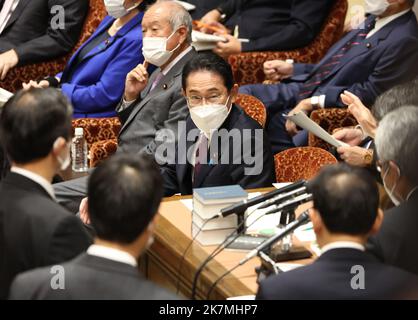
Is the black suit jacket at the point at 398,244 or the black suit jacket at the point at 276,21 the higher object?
the black suit jacket at the point at 398,244

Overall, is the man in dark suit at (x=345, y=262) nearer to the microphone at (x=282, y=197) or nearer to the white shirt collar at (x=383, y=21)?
the microphone at (x=282, y=197)

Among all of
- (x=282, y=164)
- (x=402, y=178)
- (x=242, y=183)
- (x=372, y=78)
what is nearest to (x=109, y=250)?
(x=402, y=178)

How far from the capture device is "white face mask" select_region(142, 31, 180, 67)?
4.88m

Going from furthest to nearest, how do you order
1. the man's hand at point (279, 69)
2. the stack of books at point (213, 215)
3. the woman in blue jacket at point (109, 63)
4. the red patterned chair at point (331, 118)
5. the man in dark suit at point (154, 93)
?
the man's hand at point (279, 69) → the woman in blue jacket at point (109, 63) → the red patterned chair at point (331, 118) → the man in dark suit at point (154, 93) → the stack of books at point (213, 215)

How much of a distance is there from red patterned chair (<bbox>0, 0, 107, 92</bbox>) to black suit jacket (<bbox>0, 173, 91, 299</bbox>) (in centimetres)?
346

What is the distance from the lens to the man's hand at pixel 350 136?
4.83m

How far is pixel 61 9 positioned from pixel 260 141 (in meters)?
2.61

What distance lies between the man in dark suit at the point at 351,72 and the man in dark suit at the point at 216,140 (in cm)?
131

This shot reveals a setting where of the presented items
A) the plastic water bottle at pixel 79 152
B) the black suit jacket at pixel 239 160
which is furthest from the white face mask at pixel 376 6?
the plastic water bottle at pixel 79 152

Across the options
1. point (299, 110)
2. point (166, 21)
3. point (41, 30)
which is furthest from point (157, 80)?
point (41, 30)

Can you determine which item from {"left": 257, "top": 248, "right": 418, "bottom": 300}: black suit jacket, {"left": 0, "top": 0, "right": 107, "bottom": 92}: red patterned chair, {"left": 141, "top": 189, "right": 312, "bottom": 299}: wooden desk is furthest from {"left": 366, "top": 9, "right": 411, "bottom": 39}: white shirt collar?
{"left": 257, "top": 248, "right": 418, "bottom": 300}: black suit jacket

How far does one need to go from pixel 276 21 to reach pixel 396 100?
300 centimetres

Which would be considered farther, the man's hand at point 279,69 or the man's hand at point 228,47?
the man's hand at point 228,47

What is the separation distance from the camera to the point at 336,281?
8.45ft
